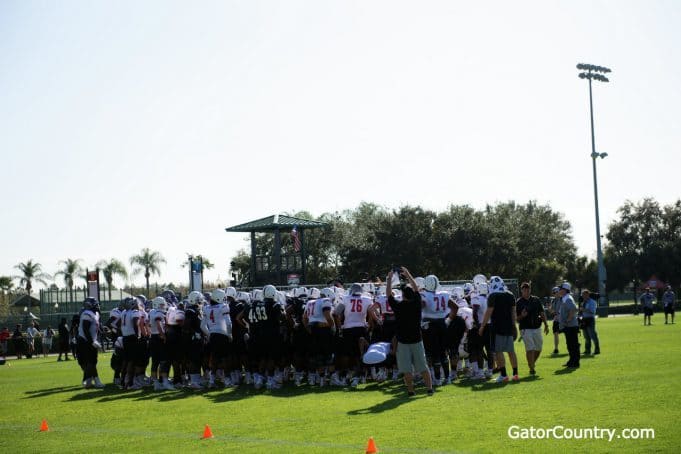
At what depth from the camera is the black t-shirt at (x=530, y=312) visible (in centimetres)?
1944

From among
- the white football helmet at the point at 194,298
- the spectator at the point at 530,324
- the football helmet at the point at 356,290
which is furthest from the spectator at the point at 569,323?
the white football helmet at the point at 194,298

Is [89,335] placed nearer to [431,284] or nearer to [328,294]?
[328,294]

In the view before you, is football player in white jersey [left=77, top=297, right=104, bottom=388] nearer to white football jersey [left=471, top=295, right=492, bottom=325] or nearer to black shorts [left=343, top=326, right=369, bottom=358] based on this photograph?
black shorts [left=343, top=326, right=369, bottom=358]

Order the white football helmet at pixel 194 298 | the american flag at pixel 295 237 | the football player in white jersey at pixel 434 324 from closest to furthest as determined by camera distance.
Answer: the football player in white jersey at pixel 434 324, the white football helmet at pixel 194 298, the american flag at pixel 295 237

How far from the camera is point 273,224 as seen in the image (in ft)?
158

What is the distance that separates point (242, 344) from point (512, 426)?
9.86 metres

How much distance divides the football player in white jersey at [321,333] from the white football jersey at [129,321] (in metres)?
4.50

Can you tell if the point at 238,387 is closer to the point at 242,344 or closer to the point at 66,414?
the point at 242,344

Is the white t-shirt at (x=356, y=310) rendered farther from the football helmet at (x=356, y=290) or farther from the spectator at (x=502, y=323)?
the spectator at (x=502, y=323)

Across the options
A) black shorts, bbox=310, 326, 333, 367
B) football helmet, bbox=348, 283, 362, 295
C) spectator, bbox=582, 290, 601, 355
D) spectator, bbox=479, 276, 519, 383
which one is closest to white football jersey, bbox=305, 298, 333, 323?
black shorts, bbox=310, 326, 333, 367

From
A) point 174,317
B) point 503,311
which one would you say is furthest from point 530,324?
point 174,317

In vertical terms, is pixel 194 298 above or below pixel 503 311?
above

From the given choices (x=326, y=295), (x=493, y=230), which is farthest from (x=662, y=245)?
(x=326, y=295)

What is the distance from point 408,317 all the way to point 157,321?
7806 millimetres
